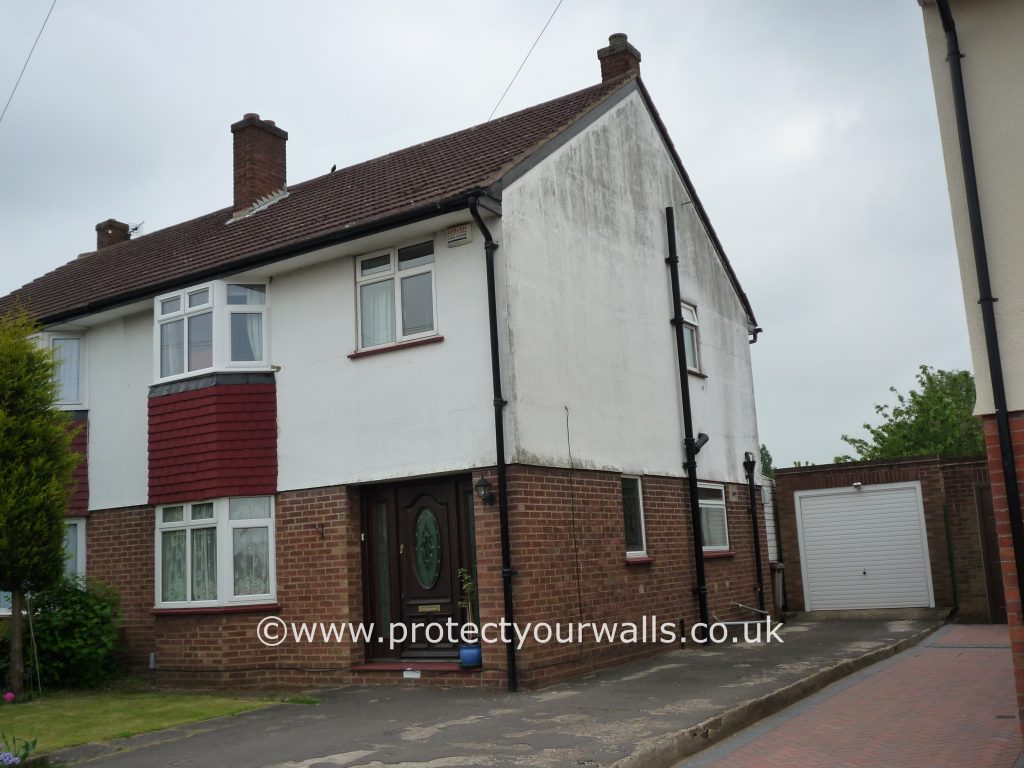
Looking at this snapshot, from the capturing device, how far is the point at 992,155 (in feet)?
23.3

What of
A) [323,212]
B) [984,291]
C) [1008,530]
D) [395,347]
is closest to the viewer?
[1008,530]

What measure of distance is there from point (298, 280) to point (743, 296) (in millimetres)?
8925

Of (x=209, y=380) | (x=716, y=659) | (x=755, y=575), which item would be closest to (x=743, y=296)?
(x=755, y=575)

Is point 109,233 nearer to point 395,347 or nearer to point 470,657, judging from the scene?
point 395,347

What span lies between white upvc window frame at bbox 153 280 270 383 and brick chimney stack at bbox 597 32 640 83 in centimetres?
667

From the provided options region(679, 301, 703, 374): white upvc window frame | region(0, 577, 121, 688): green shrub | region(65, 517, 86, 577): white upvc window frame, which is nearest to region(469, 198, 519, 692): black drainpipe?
region(679, 301, 703, 374): white upvc window frame

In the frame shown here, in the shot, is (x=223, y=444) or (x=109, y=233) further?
(x=109, y=233)

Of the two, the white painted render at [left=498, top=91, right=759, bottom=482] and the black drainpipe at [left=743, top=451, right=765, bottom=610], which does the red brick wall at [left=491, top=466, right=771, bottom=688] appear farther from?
the black drainpipe at [left=743, top=451, right=765, bottom=610]

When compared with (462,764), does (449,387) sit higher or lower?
higher

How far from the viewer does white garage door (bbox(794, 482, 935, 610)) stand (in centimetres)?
1722

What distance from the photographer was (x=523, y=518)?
10602mm

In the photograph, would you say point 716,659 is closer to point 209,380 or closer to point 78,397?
point 209,380

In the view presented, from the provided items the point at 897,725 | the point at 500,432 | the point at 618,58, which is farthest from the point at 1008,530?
the point at 618,58

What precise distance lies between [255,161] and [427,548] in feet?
27.5
